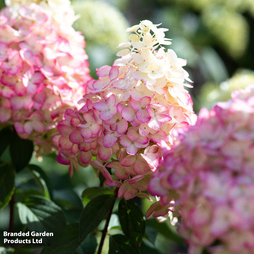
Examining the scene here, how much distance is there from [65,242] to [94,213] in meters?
0.09

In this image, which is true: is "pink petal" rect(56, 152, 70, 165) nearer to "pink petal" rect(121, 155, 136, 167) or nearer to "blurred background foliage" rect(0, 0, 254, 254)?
"pink petal" rect(121, 155, 136, 167)

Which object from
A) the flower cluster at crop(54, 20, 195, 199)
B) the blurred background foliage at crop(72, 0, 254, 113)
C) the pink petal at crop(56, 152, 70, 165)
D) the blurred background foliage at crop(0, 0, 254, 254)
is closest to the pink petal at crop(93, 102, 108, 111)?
A: the flower cluster at crop(54, 20, 195, 199)

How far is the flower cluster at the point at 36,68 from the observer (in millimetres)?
604

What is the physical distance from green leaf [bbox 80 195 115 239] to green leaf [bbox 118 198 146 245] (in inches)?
1.1

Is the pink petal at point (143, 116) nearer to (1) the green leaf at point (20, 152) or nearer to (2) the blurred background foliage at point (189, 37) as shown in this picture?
(1) the green leaf at point (20, 152)

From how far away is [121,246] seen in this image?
57cm

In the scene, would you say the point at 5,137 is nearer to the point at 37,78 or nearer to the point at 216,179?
the point at 37,78

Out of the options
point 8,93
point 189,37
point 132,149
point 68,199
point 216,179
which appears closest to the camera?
point 216,179

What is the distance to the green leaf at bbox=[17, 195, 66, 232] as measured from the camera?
2.16ft

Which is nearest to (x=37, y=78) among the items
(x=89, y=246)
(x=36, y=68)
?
(x=36, y=68)

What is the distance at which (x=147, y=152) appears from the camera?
49 centimetres

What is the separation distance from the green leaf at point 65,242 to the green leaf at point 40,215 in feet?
0.18

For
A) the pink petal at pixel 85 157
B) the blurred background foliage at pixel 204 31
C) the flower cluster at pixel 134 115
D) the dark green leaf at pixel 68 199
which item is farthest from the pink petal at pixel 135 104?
the blurred background foliage at pixel 204 31

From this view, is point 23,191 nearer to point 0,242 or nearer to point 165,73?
point 0,242
